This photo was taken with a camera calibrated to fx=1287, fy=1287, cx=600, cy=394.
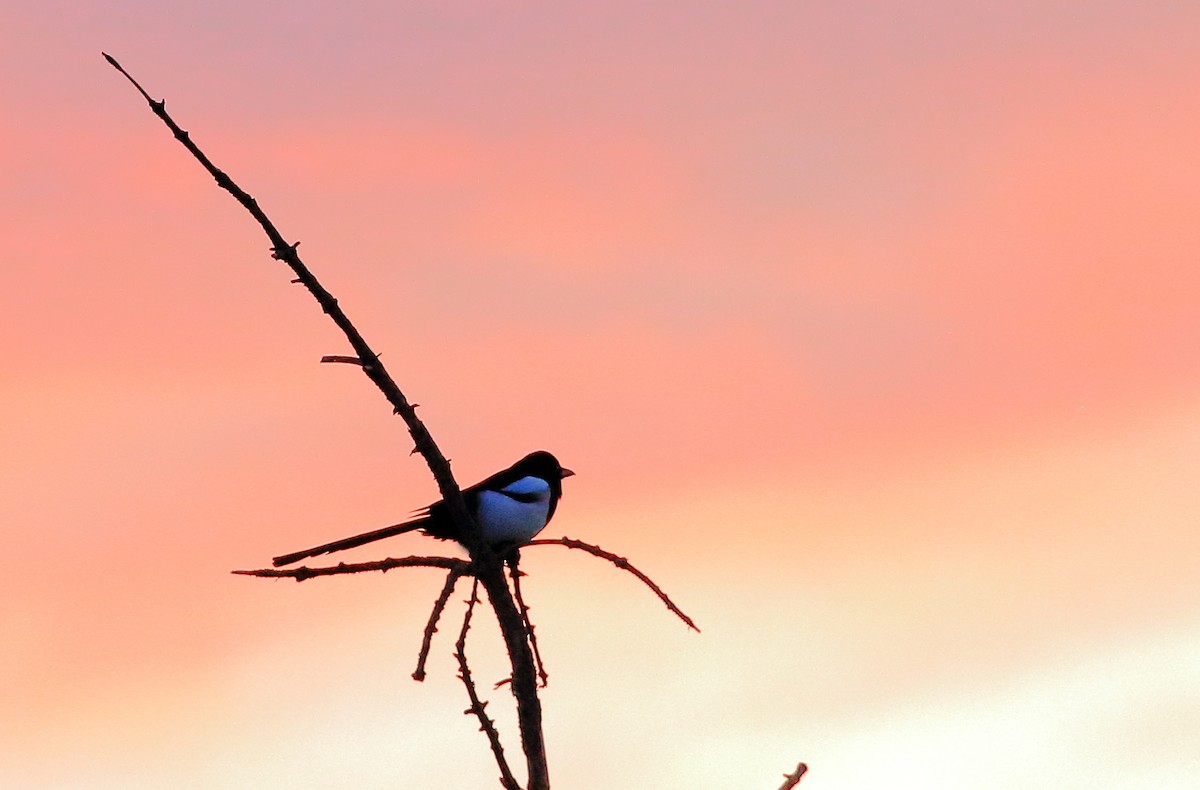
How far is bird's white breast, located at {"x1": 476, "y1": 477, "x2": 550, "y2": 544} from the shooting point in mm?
8406

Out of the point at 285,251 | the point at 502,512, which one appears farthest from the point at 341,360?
the point at 502,512

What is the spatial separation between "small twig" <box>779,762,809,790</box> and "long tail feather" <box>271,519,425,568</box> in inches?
105

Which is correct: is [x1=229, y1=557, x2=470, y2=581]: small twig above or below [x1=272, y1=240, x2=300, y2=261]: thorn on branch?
below

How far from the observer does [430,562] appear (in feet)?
21.4

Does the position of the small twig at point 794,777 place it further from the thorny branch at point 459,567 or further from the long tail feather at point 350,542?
the long tail feather at point 350,542

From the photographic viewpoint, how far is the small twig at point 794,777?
694cm

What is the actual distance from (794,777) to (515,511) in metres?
2.67

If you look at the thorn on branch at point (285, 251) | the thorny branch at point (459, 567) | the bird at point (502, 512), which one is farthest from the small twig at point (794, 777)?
the thorn on branch at point (285, 251)

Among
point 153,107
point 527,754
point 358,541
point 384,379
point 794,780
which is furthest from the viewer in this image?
point 358,541

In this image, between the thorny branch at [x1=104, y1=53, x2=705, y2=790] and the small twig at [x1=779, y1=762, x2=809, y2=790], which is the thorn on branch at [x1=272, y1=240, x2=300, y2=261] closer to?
the thorny branch at [x1=104, y1=53, x2=705, y2=790]

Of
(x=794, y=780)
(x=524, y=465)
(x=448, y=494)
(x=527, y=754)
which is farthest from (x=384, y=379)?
(x=524, y=465)

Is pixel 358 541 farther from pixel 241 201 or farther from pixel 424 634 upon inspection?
pixel 241 201

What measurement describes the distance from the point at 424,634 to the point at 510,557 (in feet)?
4.85

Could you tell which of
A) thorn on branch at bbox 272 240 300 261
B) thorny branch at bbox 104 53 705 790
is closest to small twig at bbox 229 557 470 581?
thorny branch at bbox 104 53 705 790
